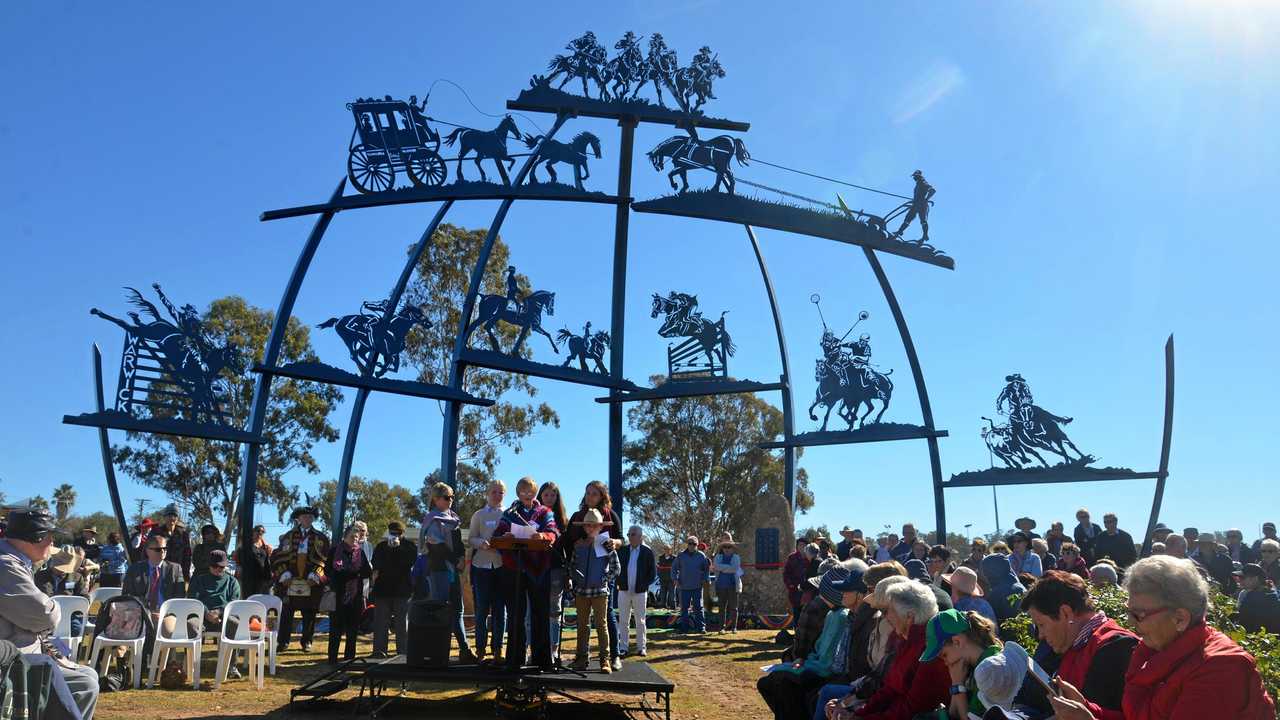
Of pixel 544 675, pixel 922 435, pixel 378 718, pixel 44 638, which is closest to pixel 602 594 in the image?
pixel 544 675

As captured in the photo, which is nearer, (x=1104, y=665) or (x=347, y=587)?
(x=1104, y=665)

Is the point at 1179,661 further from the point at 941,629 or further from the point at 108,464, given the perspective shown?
the point at 108,464

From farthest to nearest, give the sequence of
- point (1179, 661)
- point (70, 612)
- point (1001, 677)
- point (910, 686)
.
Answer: point (70, 612) < point (910, 686) < point (1001, 677) < point (1179, 661)

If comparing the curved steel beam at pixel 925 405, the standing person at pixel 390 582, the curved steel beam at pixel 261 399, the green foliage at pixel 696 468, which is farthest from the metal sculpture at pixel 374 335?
the green foliage at pixel 696 468

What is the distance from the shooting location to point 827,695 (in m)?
5.32

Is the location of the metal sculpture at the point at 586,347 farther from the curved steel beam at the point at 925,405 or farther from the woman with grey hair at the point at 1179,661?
the woman with grey hair at the point at 1179,661

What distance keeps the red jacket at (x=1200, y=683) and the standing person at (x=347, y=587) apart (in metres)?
8.47

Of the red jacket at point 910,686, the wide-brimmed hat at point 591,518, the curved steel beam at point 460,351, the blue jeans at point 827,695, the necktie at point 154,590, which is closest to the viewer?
the red jacket at point 910,686

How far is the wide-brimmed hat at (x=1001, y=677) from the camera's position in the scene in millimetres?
3615

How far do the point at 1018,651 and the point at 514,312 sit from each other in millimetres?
12495

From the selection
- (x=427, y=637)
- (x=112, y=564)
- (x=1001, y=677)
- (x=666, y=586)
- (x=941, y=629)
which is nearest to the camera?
(x=1001, y=677)

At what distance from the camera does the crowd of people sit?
2959mm

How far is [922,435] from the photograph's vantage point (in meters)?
15.8

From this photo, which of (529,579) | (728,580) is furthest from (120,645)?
→ (728,580)
